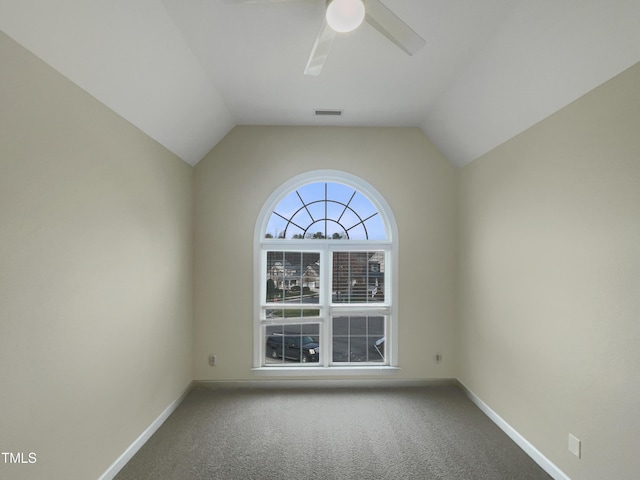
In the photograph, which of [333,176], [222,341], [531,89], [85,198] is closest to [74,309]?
[85,198]

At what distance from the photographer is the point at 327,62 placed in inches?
92.1

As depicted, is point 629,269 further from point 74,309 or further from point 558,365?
point 74,309

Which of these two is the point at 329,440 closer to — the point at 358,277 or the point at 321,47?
the point at 358,277

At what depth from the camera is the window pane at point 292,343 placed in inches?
142

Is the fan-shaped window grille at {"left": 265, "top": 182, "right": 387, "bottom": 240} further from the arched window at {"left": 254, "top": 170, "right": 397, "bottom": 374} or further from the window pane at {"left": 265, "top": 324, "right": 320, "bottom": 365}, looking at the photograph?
the window pane at {"left": 265, "top": 324, "right": 320, "bottom": 365}

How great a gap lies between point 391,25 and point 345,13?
0.26 m

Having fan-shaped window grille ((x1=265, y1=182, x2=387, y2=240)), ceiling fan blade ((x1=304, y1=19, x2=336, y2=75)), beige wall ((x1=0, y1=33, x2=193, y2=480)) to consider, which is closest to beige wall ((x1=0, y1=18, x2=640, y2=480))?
beige wall ((x1=0, y1=33, x2=193, y2=480))

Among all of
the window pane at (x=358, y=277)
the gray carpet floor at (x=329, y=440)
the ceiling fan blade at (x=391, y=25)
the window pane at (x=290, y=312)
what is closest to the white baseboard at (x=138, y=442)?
the gray carpet floor at (x=329, y=440)

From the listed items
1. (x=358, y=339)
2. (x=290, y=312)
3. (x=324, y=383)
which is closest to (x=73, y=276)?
(x=290, y=312)

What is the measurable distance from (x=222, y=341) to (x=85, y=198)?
7.00 feet

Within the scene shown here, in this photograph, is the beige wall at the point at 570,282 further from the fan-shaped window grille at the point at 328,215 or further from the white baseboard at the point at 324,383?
the fan-shaped window grille at the point at 328,215

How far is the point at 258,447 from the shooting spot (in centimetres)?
245

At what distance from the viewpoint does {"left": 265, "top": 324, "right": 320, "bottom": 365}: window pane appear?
3615 mm

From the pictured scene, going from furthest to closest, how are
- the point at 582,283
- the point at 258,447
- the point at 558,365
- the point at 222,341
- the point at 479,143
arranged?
the point at 222,341 → the point at 479,143 → the point at 258,447 → the point at 558,365 → the point at 582,283
